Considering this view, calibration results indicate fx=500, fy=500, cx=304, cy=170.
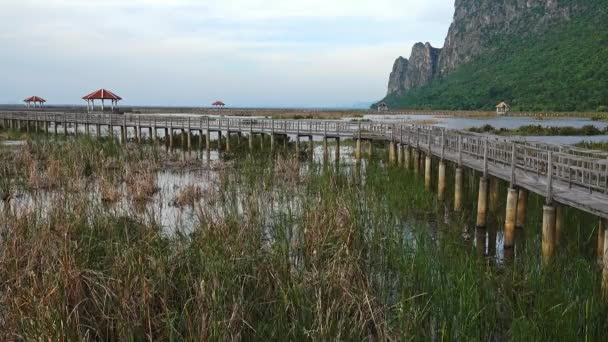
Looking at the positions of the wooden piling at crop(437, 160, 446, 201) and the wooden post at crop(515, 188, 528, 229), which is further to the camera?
the wooden piling at crop(437, 160, 446, 201)

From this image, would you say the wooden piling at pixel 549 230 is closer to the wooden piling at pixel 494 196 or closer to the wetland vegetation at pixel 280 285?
the wetland vegetation at pixel 280 285

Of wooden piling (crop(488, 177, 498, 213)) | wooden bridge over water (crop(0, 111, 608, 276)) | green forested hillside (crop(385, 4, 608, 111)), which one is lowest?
wooden piling (crop(488, 177, 498, 213))

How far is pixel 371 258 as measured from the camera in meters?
9.02

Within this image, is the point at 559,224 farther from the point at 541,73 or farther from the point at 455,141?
the point at 541,73

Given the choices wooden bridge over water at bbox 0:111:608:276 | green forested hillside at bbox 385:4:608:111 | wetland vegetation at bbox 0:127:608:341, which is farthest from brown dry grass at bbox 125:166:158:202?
green forested hillside at bbox 385:4:608:111

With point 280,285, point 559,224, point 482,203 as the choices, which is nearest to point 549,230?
point 559,224

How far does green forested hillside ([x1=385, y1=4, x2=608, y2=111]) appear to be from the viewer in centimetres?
10088

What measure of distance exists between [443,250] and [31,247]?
274 inches

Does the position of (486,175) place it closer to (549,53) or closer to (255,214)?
(255,214)

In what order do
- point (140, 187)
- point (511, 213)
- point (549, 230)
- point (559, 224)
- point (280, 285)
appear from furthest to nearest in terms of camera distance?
point (140, 187) < point (511, 213) < point (559, 224) < point (549, 230) < point (280, 285)

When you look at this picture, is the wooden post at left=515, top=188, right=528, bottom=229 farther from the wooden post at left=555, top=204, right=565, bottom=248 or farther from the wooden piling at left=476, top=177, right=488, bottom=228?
the wooden post at left=555, top=204, right=565, bottom=248

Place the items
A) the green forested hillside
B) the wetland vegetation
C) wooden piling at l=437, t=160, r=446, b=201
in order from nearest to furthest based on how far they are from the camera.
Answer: the wetland vegetation < wooden piling at l=437, t=160, r=446, b=201 < the green forested hillside

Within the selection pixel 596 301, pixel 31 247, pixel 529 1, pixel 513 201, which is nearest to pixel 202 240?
pixel 31 247

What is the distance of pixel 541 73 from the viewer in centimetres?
12231
